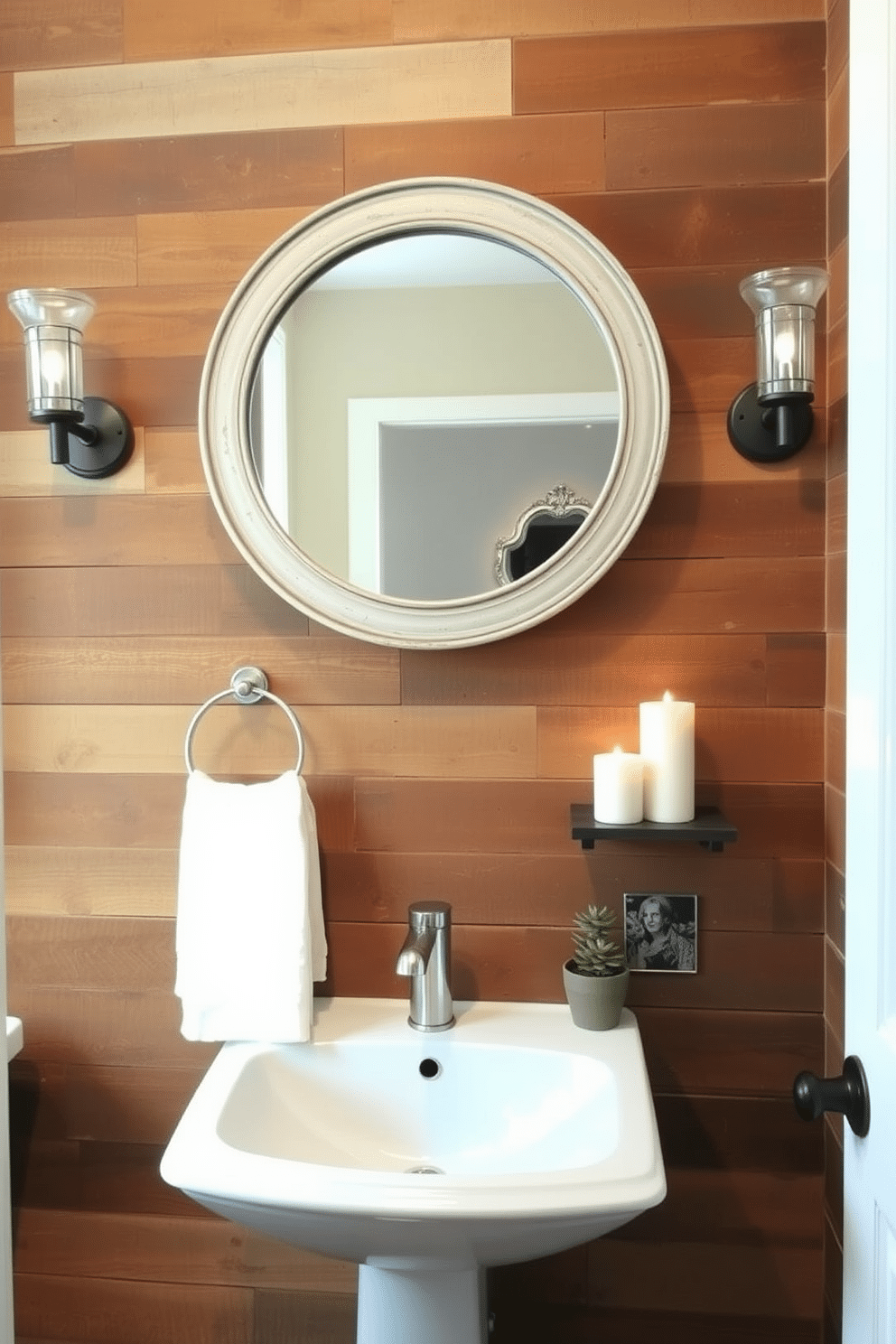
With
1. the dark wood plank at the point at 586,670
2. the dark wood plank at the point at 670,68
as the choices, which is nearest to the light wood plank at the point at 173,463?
the dark wood plank at the point at 586,670

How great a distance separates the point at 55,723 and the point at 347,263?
75 centimetres

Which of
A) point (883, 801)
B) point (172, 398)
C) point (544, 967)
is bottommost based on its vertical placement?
point (544, 967)

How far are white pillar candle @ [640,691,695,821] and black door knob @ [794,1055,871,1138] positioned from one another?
492 mm

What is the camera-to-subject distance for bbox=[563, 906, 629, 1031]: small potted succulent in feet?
4.57

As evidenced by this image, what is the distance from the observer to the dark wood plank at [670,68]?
1401 millimetres

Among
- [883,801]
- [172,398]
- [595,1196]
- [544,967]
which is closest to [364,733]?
[544,967]

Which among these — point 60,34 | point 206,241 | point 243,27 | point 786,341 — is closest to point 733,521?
point 786,341

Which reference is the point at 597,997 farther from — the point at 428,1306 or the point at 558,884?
the point at 428,1306

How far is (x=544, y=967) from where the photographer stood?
4.87 ft

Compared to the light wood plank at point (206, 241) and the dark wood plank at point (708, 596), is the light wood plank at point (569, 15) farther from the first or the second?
the dark wood plank at point (708, 596)

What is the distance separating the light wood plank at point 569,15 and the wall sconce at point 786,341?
0.37 metres

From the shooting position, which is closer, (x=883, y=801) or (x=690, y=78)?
A: (x=883, y=801)

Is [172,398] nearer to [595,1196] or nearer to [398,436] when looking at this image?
[398,436]

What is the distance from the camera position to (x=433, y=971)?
1.41 meters
